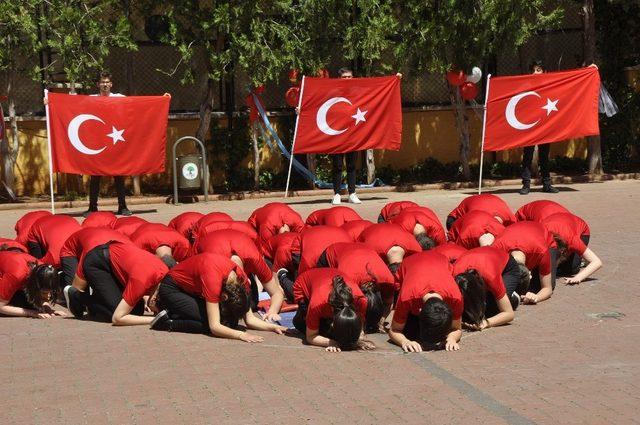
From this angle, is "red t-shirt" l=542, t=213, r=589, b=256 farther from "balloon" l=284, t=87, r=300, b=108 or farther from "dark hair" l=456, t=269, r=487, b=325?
"balloon" l=284, t=87, r=300, b=108

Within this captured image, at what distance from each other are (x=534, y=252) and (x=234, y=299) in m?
2.76

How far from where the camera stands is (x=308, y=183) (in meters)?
20.4

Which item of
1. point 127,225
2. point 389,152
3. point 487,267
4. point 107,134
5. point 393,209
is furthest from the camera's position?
point 389,152

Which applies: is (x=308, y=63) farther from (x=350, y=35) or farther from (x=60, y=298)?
(x=60, y=298)

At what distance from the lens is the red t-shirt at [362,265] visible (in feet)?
30.0

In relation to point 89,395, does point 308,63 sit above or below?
above

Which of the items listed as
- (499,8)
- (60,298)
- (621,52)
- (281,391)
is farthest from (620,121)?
(281,391)

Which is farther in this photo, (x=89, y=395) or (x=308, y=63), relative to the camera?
(x=308, y=63)

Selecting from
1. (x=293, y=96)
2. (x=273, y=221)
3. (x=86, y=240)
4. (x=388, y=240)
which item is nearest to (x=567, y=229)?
(x=388, y=240)

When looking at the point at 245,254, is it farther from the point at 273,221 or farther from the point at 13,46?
the point at 13,46

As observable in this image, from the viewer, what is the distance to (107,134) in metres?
17.1

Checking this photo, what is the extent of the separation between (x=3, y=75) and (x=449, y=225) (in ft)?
32.1

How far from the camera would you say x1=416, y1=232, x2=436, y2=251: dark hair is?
10.5 meters

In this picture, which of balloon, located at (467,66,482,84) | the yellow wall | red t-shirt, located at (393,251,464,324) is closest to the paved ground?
red t-shirt, located at (393,251,464,324)
